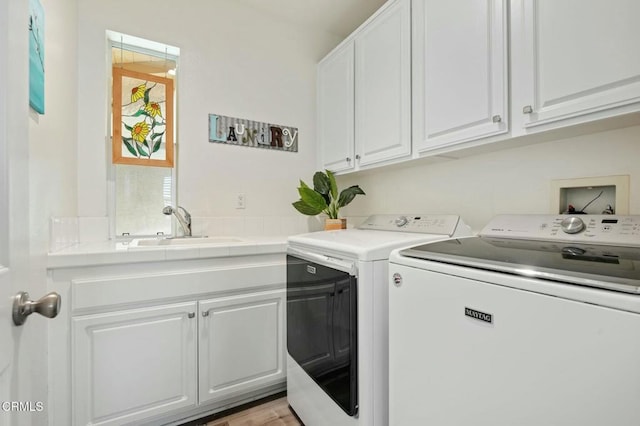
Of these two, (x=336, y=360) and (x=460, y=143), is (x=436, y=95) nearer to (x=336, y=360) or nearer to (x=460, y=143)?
(x=460, y=143)

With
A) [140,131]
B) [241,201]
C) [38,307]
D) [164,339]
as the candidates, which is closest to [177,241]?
[241,201]

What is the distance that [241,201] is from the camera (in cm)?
220

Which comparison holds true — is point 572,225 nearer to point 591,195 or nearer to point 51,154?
point 591,195

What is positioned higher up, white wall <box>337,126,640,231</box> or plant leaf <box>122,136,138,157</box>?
plant leaf <box>122,136,138,157</box>

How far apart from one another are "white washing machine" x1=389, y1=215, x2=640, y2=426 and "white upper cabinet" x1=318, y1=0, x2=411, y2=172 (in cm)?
89

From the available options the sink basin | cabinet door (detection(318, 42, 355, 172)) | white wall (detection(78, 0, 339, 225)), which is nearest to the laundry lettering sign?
white wall (detection(78, 0, 339, 225))

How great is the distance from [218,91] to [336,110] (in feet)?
2.78

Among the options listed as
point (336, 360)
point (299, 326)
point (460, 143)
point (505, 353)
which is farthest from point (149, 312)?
point (460, 143)

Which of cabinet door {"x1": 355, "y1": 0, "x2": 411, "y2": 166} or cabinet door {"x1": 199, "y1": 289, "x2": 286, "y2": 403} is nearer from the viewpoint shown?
cabinet door {"x1": 199, "y1": 289, "x2": 286, "y2": 403}

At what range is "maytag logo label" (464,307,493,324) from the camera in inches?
29.7

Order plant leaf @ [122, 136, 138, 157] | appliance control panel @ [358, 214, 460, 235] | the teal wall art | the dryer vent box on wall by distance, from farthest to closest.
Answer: plant leaf @ [122, 136, 138, 157]
appliance control panel @ [358, 214, 460, 235]
the dryer vent box on wall
the teal wall art

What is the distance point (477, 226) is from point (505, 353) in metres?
1.01

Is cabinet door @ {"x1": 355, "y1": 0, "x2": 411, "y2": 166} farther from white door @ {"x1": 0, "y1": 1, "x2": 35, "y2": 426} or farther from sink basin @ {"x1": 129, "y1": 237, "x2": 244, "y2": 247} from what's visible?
white door @ {"x1": 0, "y1": 1, "x2": 35, "y2": 426}

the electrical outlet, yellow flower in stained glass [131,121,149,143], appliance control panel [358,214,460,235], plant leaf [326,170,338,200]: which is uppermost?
yellow flower in stained glass [131,121,149,143]
